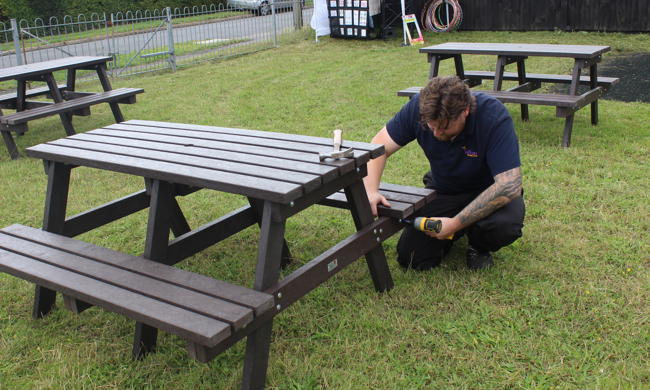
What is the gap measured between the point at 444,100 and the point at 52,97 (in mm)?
5774

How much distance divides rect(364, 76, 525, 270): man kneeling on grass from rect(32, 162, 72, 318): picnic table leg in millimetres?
1638

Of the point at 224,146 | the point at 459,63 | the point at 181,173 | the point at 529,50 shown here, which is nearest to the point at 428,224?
the point at 224,146

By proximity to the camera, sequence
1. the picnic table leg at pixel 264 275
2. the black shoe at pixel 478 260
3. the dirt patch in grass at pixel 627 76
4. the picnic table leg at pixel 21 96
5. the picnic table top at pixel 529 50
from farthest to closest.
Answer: the dirt patch in grass at pixel 627 76 → the picnic table leg at pixel 21 96 → the picnic table top at pixel 529 50 → the black shoe at pixel 478 260 → the picnic table leg at pixel 264 275

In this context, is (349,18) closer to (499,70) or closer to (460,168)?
(499,70)

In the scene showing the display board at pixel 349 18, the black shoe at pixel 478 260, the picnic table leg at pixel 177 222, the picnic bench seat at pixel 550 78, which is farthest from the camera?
the display board at pixel 349 18

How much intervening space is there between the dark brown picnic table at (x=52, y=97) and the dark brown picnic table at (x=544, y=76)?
11.4ft

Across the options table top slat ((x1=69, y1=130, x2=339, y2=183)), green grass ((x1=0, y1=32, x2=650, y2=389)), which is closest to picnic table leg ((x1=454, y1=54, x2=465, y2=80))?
green grass ((x1=0, y1=32, x2=650, y2=389))

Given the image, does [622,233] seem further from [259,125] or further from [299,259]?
[259,125]

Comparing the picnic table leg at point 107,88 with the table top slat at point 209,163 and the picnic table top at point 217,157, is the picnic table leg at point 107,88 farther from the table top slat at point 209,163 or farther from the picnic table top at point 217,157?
the table top slat at point 209,163

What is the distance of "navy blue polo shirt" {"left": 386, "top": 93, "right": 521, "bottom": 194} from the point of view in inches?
122

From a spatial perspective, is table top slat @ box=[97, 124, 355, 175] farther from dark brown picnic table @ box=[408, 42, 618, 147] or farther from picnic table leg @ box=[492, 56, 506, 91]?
Result: picnic table leg @ box=[492, 56, 506, 91]

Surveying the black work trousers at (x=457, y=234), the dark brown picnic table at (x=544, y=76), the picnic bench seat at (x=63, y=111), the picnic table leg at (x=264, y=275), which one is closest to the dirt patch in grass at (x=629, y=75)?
the dark brown picnic table at (x=544, y=76)

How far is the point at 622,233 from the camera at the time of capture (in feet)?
12.5

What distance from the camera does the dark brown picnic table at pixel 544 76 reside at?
564 cm
